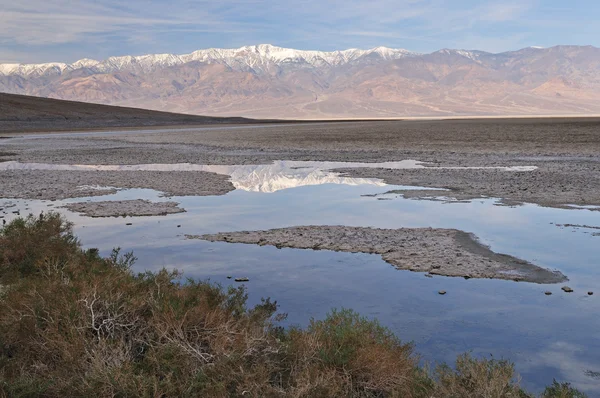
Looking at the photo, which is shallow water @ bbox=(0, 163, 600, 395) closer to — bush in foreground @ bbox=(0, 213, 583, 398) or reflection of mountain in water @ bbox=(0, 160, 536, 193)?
bush in foreground @ bbox=(0, 213, 583, 398)

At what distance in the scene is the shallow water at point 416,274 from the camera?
6875 millimetres

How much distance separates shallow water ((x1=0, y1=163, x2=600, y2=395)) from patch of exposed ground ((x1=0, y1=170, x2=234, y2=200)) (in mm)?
1444

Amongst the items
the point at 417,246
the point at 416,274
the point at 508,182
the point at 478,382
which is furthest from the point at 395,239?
the point at 508,182

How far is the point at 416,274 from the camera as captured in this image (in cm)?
977

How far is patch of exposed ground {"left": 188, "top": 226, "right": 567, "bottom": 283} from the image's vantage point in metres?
9.79

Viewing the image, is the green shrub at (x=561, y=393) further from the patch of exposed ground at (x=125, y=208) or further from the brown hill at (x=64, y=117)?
the brown hill at (x=64, y=117)

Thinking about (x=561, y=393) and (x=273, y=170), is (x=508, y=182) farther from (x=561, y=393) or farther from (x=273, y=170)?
(x=561, y=393)

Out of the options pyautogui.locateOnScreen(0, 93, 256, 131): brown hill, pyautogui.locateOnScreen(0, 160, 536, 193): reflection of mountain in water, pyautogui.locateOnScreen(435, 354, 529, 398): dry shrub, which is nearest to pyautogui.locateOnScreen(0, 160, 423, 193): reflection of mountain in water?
pyautogui.locateOnScreen(0, 160, 536, 193): reflection of mountain in water

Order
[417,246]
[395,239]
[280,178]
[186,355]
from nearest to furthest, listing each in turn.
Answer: [186,355] → [417,246] → [395,239] → [280,178]

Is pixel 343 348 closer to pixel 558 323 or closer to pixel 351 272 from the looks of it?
pixel 558 323

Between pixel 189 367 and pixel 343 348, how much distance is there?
4.38 ft

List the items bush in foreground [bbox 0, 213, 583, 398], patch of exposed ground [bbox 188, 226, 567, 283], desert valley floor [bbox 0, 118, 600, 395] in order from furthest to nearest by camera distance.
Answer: patch of exposed ground [bbox 188, 226, 567, 283] → desert valley floor [bbox 0, 118, 600, 395] → bush in foreground [bbox 0, 213, 583, 398]

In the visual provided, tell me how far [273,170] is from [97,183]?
8032mm

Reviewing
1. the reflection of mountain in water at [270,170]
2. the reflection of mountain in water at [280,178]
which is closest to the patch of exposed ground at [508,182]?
the reflection of mountain in water at [280,178]
